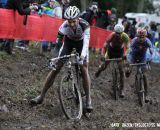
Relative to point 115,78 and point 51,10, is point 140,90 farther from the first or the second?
point 51,10

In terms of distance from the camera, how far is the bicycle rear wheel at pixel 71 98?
9203 millimetres

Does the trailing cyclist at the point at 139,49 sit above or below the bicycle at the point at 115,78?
above

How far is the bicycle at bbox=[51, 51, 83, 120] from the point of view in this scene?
920cm

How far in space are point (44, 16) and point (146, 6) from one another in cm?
4548

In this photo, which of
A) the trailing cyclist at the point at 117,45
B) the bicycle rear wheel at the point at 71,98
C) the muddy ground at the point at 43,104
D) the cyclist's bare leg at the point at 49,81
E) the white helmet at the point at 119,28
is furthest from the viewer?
the trailing cyclist at the point at 117,45

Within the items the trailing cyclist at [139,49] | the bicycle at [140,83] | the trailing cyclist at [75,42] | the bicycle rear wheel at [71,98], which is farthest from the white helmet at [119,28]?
the bicycle rear wheel at [71,98]

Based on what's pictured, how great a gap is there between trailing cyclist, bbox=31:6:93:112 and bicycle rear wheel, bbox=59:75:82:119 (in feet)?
0.95

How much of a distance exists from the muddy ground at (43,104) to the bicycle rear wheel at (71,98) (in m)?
0.19

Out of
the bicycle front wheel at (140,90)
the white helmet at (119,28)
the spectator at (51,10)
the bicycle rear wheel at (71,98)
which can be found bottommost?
the bicycle front wheel at (140,90)

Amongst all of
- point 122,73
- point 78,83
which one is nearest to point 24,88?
point 78,83

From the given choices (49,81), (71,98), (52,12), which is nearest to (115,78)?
(52,12)

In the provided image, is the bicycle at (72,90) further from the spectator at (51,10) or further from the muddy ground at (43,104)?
the spectator at (51,10)

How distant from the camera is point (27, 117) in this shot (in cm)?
910

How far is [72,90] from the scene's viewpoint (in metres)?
9.34
